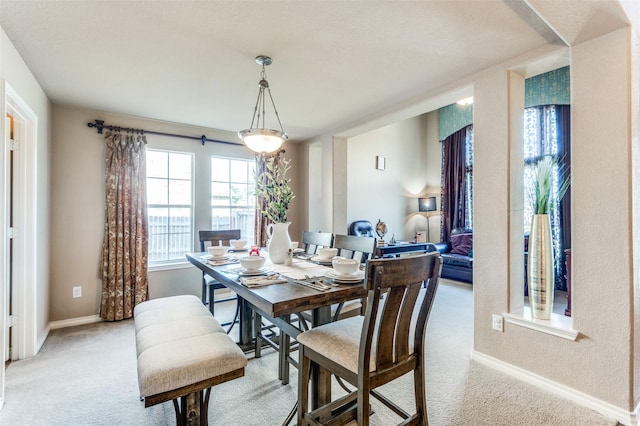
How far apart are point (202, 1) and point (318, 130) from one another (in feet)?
9.33

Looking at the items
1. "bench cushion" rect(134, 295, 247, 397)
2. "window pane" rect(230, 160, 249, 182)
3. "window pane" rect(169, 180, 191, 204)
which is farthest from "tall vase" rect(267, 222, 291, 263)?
"window pane" rect(230, 160, 249, 182)

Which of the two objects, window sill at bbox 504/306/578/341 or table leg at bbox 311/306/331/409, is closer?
table leg at bbox 311/306/331/409

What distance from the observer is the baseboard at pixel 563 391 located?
5.91ft

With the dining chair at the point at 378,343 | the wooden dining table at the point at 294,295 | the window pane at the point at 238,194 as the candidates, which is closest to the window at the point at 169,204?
the window pane at the point at 238,194

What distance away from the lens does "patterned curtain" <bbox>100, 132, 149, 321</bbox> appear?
3518 mm

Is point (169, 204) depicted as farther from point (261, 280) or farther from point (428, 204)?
point (428, 204)

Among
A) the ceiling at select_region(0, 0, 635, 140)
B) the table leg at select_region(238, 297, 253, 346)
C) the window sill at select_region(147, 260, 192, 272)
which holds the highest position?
the ceiling at select_region(0, 0, 635, 140)

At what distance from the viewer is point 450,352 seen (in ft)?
8.85

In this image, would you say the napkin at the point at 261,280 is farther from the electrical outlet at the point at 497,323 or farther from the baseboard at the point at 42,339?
the baseboard at the point at 42,339

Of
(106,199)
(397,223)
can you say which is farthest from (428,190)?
(106,199)

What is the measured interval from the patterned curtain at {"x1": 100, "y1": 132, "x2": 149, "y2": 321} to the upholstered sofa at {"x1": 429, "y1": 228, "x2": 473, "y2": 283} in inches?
174

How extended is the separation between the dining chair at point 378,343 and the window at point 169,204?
10.4ft

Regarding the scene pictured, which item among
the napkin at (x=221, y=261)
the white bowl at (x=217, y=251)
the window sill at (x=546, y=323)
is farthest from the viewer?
the white bowl at (x=217, y=251)

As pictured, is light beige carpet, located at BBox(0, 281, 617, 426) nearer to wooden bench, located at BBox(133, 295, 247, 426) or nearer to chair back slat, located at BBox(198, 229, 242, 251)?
wooden bench, located at BBox(133, 295, 247, 426)
